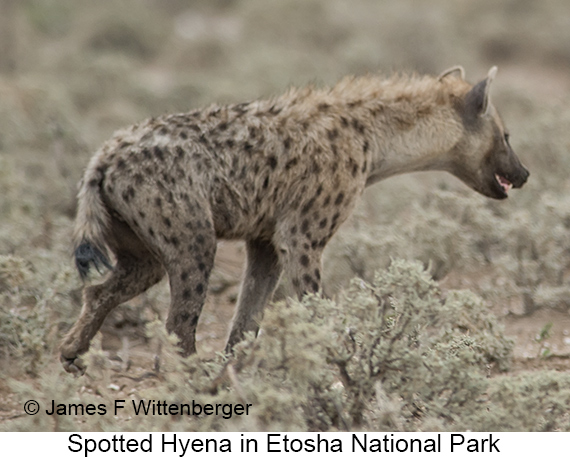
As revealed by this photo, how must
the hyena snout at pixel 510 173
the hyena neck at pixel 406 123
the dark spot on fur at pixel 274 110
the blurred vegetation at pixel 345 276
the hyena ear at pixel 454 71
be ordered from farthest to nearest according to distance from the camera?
the hyena ear at pixel 454 71 < the hyena snout at pixel 510 173 < the hyena neck at pixel 406 123 < the dark spot on fur at pixel 274 110 < the blurred vegetation at pixel 345 276

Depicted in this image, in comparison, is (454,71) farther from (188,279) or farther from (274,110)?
(188,279)

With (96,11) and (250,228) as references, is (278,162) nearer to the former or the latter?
(250,228)

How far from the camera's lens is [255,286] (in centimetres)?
542

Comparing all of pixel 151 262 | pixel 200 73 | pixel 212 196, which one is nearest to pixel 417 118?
pixel 212 196

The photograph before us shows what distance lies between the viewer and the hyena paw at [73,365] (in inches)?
196

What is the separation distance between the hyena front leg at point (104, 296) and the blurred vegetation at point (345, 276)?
0.46ft

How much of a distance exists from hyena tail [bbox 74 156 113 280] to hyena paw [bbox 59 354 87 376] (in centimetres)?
50

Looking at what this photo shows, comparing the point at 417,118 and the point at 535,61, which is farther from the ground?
the point at 535,61

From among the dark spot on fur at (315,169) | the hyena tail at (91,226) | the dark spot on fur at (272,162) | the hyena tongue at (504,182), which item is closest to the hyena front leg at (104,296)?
the hyena tail at (91,226)

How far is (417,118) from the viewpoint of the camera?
18.1 feet

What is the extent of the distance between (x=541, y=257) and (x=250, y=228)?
2.30 meters

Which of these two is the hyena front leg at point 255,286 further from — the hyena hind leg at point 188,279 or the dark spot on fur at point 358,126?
the dark spot on fur at point 358,126

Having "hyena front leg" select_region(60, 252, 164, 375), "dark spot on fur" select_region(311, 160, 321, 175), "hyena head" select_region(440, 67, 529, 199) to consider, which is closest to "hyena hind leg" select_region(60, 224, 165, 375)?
"hyena front leg" select_region(60, 252, 164, 375)
